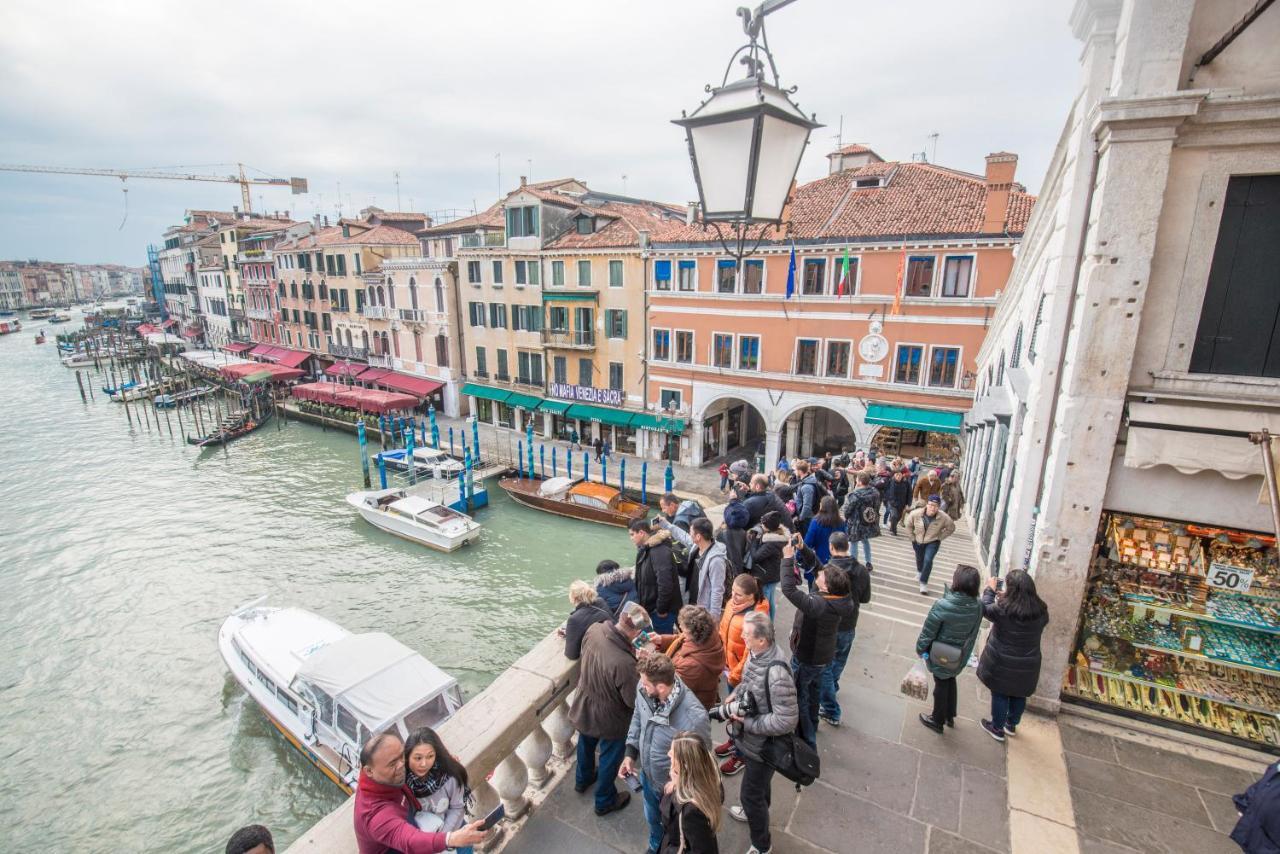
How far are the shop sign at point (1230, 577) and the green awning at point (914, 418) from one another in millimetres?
15262

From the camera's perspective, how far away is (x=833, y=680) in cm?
499

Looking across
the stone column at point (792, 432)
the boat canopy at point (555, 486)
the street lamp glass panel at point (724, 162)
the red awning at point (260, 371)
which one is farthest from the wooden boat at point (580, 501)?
the red awning at point (260, 371)

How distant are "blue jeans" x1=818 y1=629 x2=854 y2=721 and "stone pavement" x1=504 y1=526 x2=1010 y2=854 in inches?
6.4

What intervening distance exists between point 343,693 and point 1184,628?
1131 centimetres

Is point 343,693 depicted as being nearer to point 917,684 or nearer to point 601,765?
point 601,765

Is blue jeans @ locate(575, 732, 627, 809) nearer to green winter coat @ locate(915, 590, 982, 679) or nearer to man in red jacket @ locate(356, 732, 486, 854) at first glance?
man in red jacket @ locate(356, 732, 486, 854)

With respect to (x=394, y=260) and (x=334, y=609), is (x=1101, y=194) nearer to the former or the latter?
(x=334, y=609)

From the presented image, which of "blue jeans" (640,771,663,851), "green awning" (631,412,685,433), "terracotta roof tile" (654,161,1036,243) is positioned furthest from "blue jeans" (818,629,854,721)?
"green awning" (631,412,685,433)

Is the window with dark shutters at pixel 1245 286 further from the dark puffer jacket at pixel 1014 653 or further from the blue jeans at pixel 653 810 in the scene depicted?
the blue jeans at pixel 653 810

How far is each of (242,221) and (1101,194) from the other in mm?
70266

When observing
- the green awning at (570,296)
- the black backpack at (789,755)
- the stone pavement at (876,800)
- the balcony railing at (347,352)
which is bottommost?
the balcony railing at (347,352)

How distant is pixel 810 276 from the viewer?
69.1 ft

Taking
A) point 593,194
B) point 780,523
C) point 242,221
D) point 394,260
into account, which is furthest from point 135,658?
point 242,221

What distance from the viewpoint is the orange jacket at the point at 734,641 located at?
4.41m
